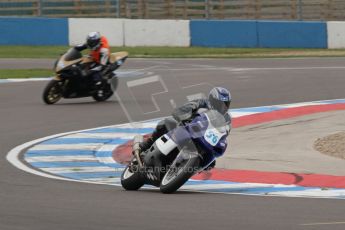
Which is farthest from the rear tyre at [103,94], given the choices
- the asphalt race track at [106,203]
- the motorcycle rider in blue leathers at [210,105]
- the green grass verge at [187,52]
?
the green grass verge at [187,52]

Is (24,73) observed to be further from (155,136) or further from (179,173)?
(179,173)

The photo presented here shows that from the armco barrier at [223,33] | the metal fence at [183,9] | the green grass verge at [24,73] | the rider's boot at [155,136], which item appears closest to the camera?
the rider's boot at [155,136]

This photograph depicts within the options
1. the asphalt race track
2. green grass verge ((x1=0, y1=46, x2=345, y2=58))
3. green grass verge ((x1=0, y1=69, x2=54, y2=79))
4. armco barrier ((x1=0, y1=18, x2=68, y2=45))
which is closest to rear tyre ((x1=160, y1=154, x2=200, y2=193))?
the asphalt race track

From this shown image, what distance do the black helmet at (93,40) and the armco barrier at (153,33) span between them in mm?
14999

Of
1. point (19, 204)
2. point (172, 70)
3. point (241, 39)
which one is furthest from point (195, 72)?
point (19, 204)

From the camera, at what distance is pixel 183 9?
3553 centimetres

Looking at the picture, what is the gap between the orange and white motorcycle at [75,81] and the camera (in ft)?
64.7

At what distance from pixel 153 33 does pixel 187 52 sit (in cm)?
279

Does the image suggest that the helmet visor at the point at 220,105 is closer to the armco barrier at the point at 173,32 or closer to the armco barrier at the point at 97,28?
the armco barrier at the point at 173,32

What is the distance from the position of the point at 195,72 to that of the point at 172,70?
28.4 inches

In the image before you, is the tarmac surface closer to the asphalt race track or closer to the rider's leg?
the asphalt race track

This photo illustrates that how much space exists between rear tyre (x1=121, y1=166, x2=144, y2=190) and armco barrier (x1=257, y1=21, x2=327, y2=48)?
2237 centimetres

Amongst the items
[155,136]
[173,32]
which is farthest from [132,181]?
[173,32]

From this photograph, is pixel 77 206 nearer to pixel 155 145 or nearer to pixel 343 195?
pixel 155 145
